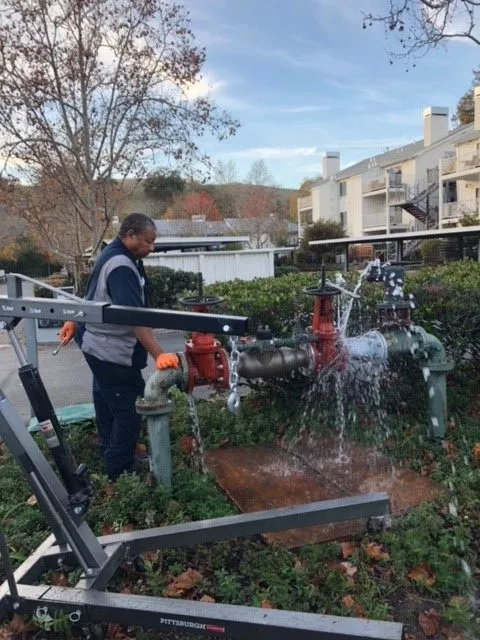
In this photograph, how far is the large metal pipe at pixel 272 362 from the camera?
405 cm

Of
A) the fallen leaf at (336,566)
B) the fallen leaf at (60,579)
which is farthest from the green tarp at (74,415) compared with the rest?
the fallen leaf at (336,566)

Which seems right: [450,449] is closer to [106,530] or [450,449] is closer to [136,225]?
[106,530]

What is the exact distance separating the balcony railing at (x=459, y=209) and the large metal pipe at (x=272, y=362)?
3531 centimetres

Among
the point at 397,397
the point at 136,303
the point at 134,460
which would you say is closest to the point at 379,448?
the point at 397,397

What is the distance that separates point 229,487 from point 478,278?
308 centimetres

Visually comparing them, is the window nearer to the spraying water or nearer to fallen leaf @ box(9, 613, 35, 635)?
the spraying water

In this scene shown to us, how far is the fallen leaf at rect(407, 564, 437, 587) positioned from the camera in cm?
275

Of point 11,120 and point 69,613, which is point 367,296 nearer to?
point 69,613

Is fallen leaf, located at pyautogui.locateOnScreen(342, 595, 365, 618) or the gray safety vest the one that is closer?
fallen leaf, located at pyautogui.locateOnScreen(342, 595, 365, 618)

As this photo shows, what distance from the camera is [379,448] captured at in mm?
4469

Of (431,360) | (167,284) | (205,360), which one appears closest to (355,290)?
(431,360)

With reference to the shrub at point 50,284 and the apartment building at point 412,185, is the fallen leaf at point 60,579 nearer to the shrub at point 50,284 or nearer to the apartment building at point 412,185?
the shrub at point 50,284

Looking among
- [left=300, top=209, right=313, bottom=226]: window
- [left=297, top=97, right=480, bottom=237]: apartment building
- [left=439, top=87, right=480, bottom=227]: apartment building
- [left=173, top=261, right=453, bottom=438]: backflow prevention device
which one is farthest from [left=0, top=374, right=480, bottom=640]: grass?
[left=300, top=209, right=313, bottom=226]: window

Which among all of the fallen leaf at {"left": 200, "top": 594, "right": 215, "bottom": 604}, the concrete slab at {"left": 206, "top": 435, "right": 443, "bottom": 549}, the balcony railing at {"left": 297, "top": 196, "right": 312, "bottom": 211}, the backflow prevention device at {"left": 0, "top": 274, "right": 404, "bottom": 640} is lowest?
the fallen leaf at {"left": 200, "top": 594, "right": 215, "bottom": 604}
